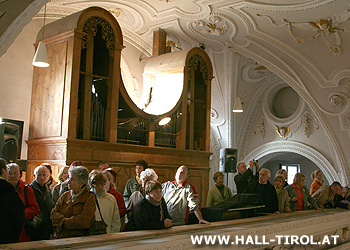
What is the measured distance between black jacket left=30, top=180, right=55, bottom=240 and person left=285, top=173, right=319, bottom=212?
391 cm

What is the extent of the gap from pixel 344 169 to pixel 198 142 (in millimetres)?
5396

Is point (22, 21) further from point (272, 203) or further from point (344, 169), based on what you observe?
point (344, 169)

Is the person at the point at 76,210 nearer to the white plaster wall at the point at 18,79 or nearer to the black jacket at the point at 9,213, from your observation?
the black jacket at the point at 9,213

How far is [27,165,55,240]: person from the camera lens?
14.2 ft

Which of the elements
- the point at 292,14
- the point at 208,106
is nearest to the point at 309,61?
the point at 292,14

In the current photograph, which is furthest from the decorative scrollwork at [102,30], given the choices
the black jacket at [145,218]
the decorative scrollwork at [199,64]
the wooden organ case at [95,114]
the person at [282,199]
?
the black jacket at [145,218]

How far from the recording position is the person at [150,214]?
4.09 metres

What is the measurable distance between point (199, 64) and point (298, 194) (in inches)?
167

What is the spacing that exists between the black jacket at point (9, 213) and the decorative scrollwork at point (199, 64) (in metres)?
6.53

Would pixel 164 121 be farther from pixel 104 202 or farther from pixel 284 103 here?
pixel 284 103

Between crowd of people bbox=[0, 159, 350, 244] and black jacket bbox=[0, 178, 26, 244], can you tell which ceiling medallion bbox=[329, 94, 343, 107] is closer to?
crowd of people bbox=[0, 159, 350, 244]

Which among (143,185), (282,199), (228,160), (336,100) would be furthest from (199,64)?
(143,185)

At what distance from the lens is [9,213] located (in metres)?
3.46

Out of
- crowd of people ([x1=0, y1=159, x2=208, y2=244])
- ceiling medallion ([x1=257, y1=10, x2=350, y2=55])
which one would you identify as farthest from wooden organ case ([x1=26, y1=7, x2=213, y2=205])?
ceiling medallion ([x1=257, y1=10, x2=350, y2=55])
